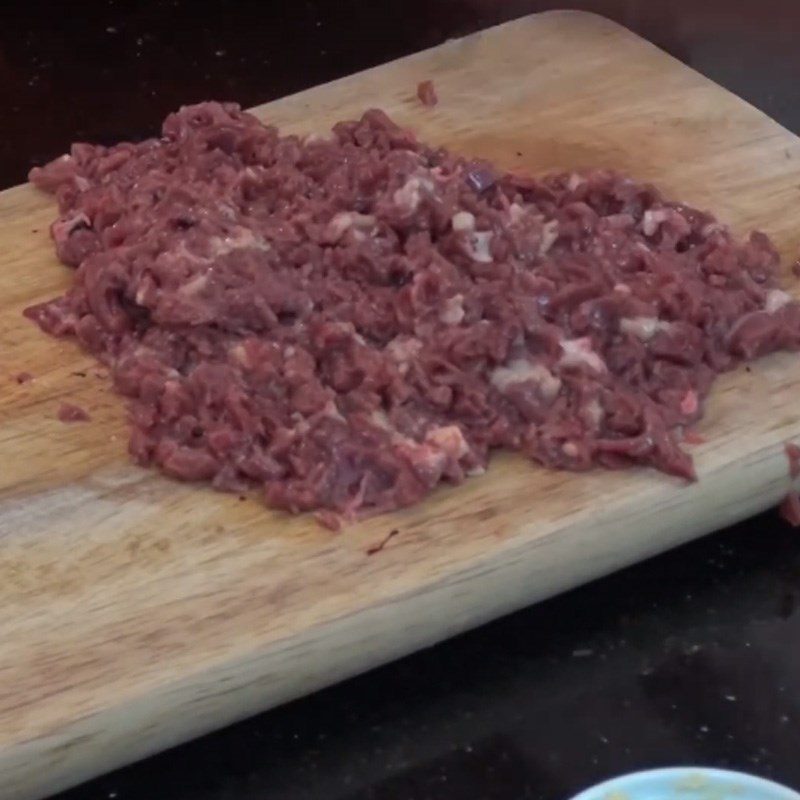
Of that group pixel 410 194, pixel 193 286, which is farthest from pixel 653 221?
pixel 193 286

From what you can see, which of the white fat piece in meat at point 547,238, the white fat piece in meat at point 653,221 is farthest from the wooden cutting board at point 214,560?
the white fat piece in meat at point 547,238

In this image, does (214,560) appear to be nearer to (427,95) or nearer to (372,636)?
(372,636)


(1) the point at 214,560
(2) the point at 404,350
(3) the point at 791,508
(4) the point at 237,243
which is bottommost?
(3) the point at 791,508

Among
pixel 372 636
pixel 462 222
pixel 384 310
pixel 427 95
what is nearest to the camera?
pixel 372 636

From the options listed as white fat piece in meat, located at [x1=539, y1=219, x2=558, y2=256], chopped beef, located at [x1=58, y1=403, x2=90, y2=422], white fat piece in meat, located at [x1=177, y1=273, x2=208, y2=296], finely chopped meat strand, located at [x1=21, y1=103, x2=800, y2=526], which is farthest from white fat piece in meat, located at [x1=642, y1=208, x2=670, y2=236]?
chopped beef, located at [x1=58, y1=403, x2=90, y2=422]

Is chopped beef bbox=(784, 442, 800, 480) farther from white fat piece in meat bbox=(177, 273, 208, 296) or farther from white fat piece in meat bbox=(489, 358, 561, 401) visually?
white fat piece in meat bbox=(177, 273, 208, 296)

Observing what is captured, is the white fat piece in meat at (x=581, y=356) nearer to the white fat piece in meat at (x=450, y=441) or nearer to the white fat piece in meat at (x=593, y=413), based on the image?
the white fat piece in meat at (x=593, y=413)
